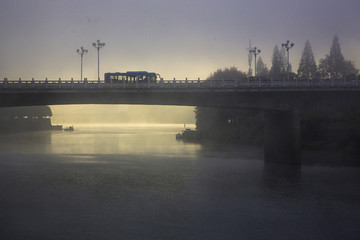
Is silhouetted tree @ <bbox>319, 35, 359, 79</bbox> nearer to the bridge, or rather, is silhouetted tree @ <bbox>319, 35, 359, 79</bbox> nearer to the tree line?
the tree line

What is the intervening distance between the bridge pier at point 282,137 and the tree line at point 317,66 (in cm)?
10208

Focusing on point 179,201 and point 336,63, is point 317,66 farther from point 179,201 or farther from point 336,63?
point 179,201

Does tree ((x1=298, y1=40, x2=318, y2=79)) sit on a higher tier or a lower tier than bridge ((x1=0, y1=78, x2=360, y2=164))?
higher

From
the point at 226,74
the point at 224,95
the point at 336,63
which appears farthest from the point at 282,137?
the point at 336,63

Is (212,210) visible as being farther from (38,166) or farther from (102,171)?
(38,166)

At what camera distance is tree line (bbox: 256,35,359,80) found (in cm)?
17369

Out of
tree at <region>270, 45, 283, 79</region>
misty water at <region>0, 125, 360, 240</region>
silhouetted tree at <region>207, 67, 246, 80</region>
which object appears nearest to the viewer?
misty water at <region>0, 125, 360, 240</region>

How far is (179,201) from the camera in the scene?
41594 millimetres

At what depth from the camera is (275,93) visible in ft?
214

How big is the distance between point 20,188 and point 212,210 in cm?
2191

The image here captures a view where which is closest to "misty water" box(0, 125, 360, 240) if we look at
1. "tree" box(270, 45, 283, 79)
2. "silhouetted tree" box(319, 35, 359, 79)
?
"silhouetted tree" box(319, 35, 359, 79)

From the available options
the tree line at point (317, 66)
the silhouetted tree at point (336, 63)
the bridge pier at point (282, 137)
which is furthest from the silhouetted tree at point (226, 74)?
the bridge pier at point (282, 137)

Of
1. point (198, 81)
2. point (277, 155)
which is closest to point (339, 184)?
point (277, 155)

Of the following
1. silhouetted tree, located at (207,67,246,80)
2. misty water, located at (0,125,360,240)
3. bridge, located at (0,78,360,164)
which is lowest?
misty water, located at (0,125,360,240)
